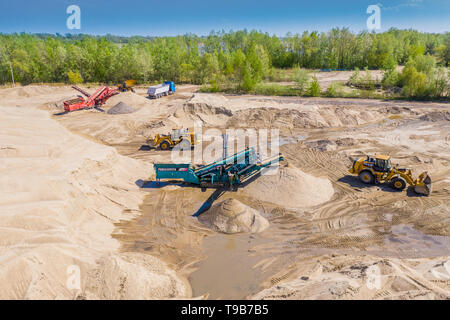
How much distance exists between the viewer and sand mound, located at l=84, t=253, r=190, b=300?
7.34 metres

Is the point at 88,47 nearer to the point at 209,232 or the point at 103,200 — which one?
the point at 103,200

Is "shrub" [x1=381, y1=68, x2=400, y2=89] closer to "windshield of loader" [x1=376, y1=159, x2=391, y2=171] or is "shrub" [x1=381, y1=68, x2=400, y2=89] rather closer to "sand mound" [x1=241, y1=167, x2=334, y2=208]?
"windshield of loader" [x1=376, y1=159, x2=391, y2=171]

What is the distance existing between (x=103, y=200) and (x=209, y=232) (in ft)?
15.9

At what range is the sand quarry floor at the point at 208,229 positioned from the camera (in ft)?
24.6

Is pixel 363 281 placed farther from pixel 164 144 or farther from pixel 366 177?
pixel 164 144

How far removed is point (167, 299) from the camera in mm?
7477

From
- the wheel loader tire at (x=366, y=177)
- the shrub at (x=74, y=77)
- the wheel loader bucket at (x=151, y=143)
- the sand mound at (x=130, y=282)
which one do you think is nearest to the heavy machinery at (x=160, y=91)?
the shrub at (x=74, y=77)

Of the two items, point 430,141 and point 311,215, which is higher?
point 430,141

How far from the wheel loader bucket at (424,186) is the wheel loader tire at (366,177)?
186 centimetres

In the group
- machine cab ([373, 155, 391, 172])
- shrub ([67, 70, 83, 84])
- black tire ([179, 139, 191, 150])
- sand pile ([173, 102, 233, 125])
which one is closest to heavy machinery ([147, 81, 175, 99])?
sand pile ([173, 102, 233, 125])

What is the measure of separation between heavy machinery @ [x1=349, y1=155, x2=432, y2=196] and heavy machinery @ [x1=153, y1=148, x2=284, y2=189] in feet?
14.1
